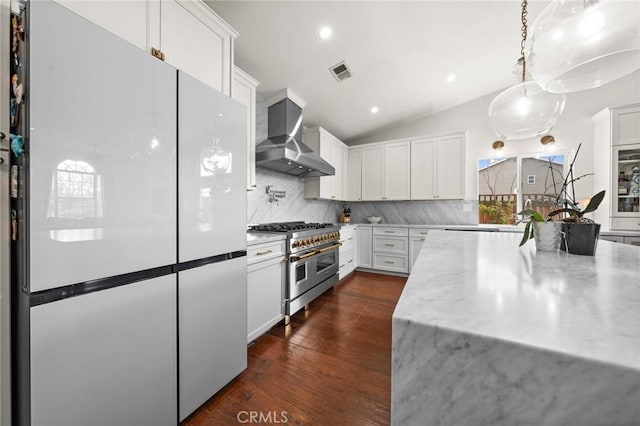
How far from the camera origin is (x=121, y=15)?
1176 mm

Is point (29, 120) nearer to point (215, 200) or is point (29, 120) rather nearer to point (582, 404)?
point (215, 200)

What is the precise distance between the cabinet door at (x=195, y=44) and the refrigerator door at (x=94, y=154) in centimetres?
40

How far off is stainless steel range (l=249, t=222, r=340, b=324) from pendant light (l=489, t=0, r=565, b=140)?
1.85 m

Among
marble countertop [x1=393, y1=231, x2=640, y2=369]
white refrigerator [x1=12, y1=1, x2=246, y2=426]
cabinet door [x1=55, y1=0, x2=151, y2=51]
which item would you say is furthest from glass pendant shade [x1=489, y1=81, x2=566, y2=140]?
cabinet door [x1=55, y1=0, x2=151, y2=51]

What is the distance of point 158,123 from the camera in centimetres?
112

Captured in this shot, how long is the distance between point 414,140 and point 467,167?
993mm

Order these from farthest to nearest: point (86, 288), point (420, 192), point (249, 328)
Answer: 1. point (420, 192)
2. point (249, 328)
3. point (86, 288)

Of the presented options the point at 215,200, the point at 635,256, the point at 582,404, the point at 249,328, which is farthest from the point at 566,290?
the point at 249,328

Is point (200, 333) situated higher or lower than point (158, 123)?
lower

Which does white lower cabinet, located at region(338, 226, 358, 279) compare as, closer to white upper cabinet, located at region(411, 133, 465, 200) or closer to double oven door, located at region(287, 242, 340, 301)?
double oven door, located at region(287, 242, 340, 301)

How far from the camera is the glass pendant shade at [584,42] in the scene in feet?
3.10

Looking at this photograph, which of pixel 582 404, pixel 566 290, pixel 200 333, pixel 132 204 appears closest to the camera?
pixel 582 404

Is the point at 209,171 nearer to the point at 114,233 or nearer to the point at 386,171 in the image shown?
the point at 114,233

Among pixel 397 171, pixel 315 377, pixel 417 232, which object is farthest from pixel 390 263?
pixel 315 377
